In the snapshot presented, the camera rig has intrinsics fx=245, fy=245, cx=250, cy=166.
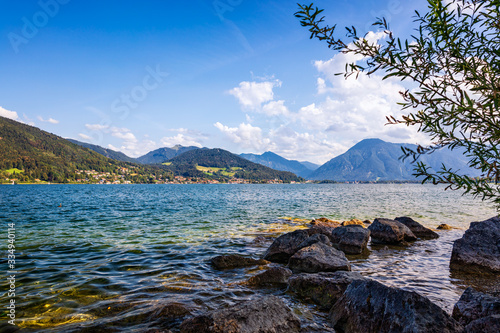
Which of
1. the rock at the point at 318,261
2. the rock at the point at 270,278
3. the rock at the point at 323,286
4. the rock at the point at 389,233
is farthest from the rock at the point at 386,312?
the rock at the point at 389,233

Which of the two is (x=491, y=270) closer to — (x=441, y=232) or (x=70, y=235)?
(x=441, y=232)

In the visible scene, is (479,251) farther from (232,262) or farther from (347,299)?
(232,262)

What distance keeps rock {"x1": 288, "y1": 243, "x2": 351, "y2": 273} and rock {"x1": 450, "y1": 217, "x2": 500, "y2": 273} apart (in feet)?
19.9

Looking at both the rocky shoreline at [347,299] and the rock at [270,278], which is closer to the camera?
the rocky shoreline at [347,299]

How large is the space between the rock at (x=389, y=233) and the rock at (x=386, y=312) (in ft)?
42.6

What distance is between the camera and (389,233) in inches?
695

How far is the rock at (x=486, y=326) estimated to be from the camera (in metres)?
4.88

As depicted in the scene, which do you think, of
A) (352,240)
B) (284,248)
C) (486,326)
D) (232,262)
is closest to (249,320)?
(486,326)

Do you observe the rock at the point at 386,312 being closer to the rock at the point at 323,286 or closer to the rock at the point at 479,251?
the rock at the point at 323,286

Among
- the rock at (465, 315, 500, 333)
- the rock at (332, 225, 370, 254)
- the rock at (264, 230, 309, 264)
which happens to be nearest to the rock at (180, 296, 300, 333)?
the rock at (465, 315, 500, 333)

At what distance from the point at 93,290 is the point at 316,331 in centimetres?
816

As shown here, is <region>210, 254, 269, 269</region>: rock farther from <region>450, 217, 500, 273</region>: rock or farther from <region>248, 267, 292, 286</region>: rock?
<region>450, 217, 500, 273</region>: rock

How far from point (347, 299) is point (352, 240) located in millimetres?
9797

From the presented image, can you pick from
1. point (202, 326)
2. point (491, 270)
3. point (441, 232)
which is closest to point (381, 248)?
point (491, 270)
